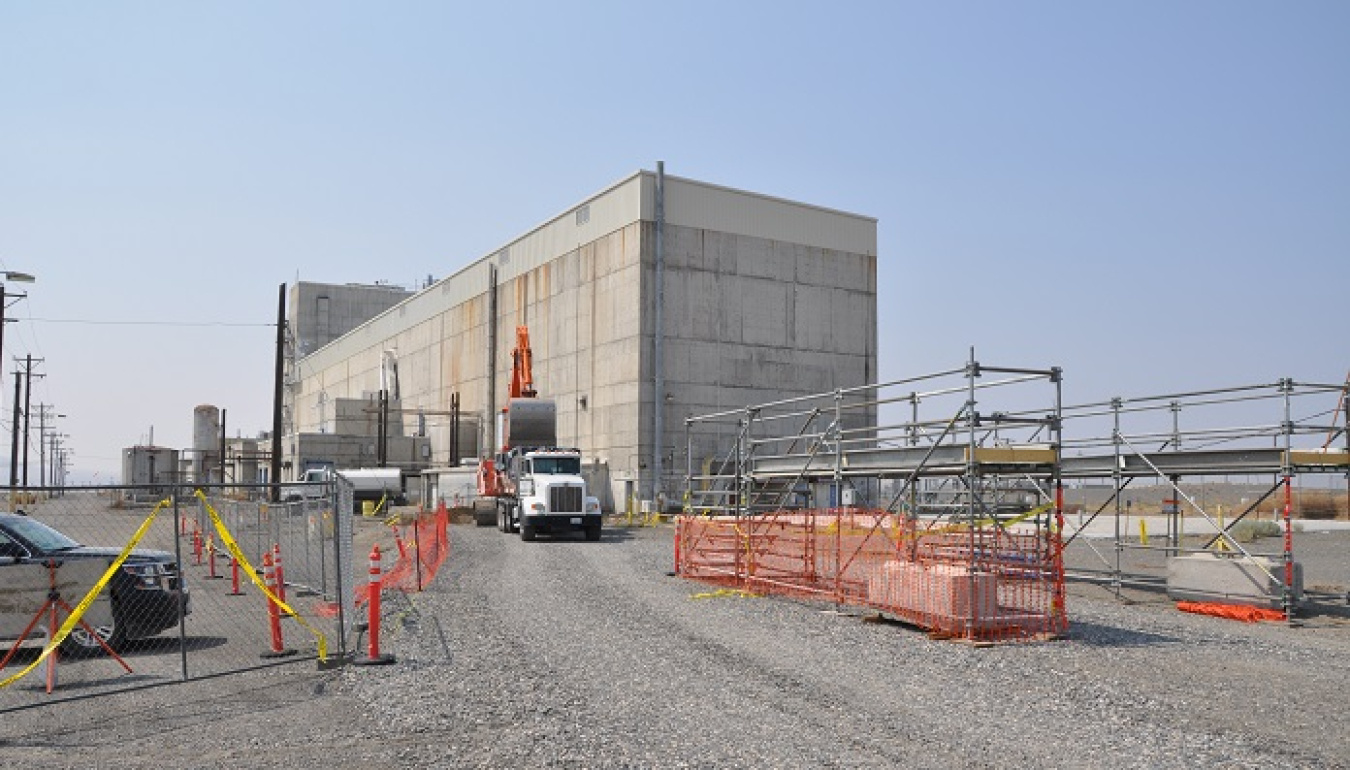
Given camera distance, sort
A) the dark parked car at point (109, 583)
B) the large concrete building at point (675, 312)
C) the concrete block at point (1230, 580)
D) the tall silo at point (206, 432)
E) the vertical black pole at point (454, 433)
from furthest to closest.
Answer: the tall silo at point (206, 432)
the vertical black pole at point (454, 433)
the large concrete building at point (675, 312)
the concrete block at point (1230, 580)
the dark parked car at point (109, 583)

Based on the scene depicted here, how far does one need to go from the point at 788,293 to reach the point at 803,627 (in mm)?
42994

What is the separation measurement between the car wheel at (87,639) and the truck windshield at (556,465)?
2199cm

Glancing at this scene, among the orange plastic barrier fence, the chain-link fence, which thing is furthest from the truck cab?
the orange plastic barrier fence

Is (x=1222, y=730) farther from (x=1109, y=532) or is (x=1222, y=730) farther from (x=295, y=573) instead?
(x=1109, y=532)

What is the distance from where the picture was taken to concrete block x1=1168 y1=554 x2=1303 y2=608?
17.1 meters

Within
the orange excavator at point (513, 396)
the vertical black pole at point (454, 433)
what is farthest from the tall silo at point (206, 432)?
the orange excavator at point (513, 396)

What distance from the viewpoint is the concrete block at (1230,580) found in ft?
56.2

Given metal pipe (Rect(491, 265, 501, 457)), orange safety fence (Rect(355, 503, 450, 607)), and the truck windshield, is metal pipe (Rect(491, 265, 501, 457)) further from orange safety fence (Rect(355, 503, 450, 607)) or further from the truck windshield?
orange safety fence (Rect(355, 503, 450, 607))

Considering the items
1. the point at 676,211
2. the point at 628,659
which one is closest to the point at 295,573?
the point at 628,659

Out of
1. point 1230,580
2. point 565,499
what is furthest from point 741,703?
point 565,499

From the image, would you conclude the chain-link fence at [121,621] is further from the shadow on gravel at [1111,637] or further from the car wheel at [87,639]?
the shadow on gravel at [1111,637]

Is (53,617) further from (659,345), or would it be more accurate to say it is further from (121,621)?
(659,345)

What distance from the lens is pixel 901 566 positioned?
15.4 metres

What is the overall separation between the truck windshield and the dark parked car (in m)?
21.2
